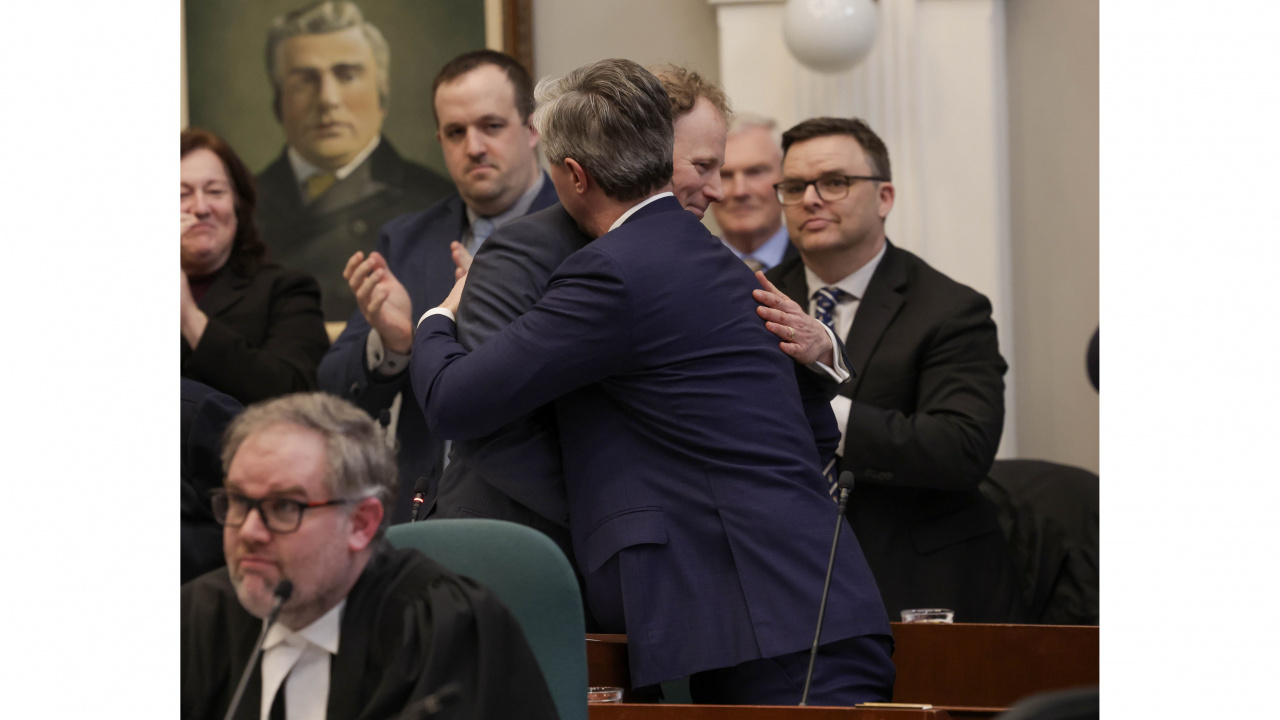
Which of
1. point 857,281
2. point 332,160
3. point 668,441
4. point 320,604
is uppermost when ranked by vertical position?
point 332,160

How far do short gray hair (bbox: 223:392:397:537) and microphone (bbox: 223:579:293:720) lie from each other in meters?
0.11

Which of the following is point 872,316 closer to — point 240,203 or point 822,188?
point 822,188

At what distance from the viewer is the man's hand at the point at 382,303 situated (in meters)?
2.65

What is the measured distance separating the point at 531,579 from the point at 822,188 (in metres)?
1.90

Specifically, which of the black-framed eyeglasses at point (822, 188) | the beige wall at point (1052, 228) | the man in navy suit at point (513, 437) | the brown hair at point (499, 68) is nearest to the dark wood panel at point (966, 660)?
the man in navy suit at point (513, 437)

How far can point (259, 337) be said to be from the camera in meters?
2.37

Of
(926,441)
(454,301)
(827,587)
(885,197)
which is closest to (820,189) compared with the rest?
(885,197)

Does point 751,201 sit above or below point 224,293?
above

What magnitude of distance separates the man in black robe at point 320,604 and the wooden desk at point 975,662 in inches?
38.9

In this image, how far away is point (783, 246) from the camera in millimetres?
4270

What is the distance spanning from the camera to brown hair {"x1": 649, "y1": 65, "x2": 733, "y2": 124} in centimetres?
228

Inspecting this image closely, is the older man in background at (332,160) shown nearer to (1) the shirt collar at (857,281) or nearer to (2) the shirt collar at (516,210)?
(2) the shirt collar at (516,210)

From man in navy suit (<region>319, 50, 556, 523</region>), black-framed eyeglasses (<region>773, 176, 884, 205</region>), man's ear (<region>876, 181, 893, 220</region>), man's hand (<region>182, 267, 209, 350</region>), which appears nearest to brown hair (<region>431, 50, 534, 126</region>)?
man in navy suit (<region>319, 50, 556, 523</region>)
